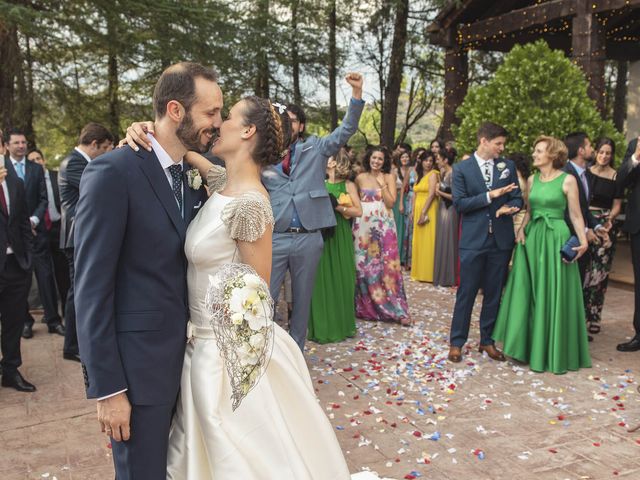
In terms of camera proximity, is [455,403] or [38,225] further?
[38,225]

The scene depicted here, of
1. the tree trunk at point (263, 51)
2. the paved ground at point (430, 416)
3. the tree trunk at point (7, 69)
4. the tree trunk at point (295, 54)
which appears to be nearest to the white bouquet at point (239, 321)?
the paved ground at point (430, 416)

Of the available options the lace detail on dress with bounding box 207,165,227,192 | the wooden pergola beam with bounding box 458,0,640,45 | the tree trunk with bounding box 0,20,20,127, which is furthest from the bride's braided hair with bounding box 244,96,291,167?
the tree trunk with bounding box 0,20,20,127

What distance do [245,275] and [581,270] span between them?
5.25 metres

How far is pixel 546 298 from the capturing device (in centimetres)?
570

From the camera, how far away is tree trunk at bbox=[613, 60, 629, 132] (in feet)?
68.9

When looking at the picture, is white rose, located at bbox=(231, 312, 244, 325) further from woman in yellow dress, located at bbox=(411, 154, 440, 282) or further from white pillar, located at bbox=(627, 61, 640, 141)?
white pillar, located at bbox=(627, 61, 640, 141)

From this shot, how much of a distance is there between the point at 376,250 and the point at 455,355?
210 centimetres

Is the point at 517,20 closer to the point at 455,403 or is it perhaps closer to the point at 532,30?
the point at 532,30

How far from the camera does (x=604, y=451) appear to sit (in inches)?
159

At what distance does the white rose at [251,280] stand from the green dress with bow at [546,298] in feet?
13.3

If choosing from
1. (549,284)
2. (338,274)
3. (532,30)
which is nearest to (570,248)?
(549,284)

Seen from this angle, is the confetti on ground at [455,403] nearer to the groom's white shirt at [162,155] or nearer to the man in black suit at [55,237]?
the groom's white shirt at [162,155]

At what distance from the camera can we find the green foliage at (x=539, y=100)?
27.0 feet

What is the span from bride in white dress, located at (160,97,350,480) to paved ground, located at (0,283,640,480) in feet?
4.86
